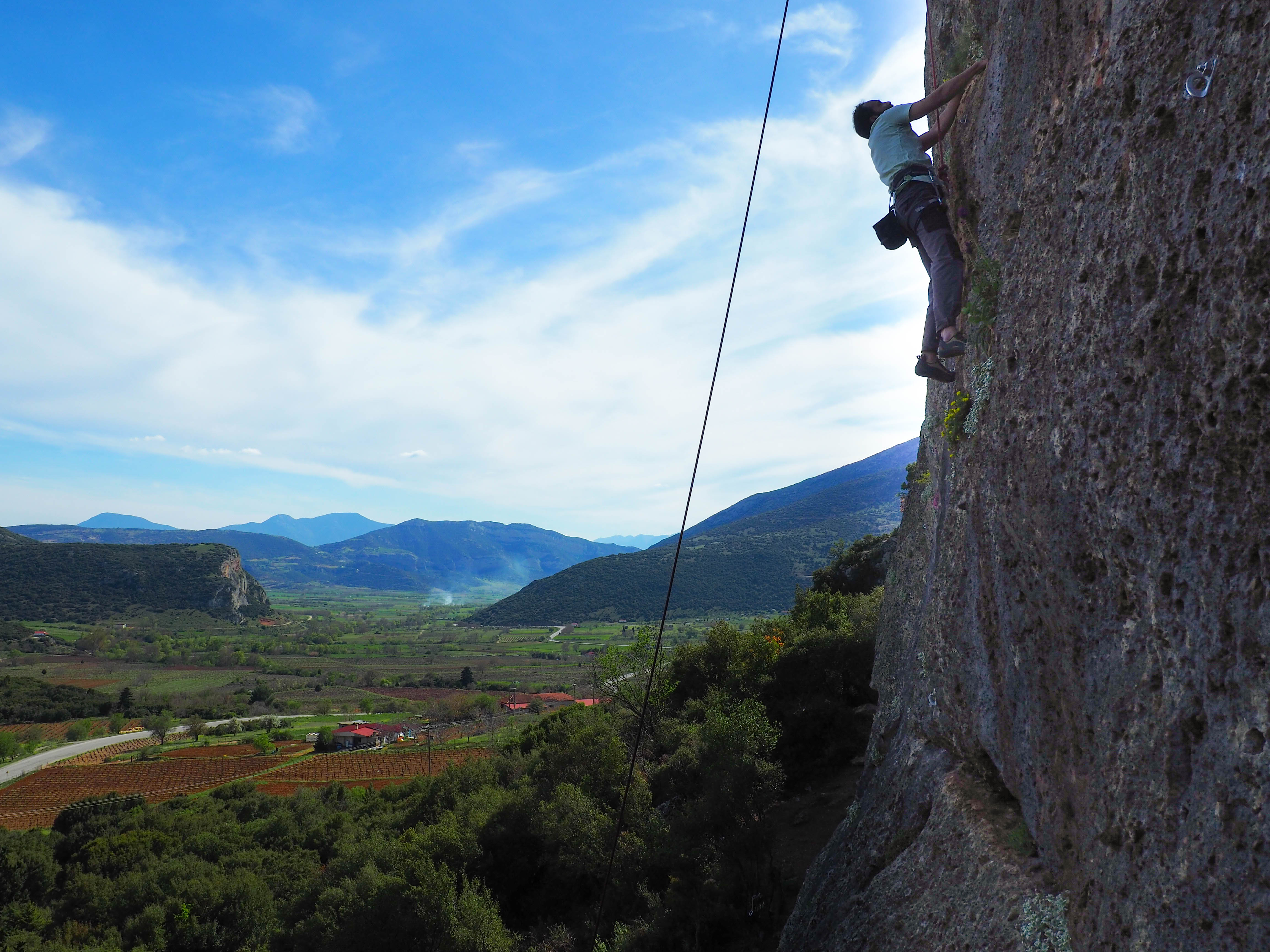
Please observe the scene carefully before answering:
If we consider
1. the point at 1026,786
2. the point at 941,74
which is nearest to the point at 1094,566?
the point at 1026,786

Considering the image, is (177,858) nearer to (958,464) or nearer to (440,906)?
(440,906)

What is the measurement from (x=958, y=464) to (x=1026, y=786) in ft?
8.74

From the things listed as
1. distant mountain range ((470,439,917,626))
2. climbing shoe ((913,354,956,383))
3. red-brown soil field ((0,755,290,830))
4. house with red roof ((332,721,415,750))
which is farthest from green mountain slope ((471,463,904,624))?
climbing shoe ((913,354,956,383))

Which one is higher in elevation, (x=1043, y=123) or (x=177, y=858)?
(x=1043, y=123)

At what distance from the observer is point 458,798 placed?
2830cm

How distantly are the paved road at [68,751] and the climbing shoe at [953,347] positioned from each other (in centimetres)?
7890

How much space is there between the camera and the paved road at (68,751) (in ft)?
199

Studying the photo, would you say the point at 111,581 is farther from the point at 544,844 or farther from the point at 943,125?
the point at 943,125

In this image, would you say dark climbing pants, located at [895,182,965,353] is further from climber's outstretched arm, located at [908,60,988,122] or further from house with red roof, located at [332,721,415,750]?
house with red roof, located at [332,721,415,750]

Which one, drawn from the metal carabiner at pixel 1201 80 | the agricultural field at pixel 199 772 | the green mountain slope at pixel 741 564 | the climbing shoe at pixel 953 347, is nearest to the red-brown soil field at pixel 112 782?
the agricultural field at pixel 199 772

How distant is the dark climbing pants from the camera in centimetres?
620

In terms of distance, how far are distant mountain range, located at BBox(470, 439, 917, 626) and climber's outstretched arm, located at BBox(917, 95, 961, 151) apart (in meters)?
78.6

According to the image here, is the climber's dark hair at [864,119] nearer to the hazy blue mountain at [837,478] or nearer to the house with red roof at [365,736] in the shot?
the house with red roof at [365,736]

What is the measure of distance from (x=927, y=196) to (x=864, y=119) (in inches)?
47.9
